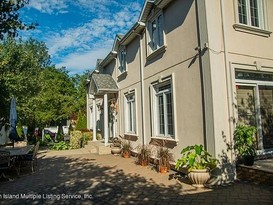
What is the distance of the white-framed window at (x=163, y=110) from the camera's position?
1048 cm

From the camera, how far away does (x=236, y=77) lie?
855cm

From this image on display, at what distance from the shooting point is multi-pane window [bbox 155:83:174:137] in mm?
10492

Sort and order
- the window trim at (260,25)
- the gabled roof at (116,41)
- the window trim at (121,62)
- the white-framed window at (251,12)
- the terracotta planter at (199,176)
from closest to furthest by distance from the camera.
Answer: the terracotta planter at (199,176)
the window trim at (260,25)
the white-framed window at (251,12)
the window trim at (121,62)
the gabled roof at (116,41)

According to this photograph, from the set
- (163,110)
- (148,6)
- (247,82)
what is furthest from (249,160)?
(148,6)

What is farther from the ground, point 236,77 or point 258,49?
point 258,49

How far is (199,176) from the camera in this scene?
7316mm

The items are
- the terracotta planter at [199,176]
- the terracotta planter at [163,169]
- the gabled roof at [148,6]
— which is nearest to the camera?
the terracotta planter at [199,176]

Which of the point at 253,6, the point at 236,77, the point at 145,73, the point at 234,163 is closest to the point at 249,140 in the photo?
the point at 234,163

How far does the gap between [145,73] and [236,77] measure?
5021 millimetres

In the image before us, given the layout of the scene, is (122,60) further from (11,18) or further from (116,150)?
(11,18)

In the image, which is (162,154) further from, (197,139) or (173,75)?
(173,75)

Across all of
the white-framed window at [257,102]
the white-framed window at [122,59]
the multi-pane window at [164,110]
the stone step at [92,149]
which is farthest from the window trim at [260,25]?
the stone step at [92,149]

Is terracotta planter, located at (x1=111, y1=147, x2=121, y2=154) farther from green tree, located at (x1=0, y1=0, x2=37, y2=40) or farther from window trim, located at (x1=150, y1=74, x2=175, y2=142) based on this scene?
green tree, located at (x1=0, y1=0, x2=37, y2=40)

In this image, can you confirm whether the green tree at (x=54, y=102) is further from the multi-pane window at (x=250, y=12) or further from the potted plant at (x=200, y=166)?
the potted plant at (x=200, y=166)
